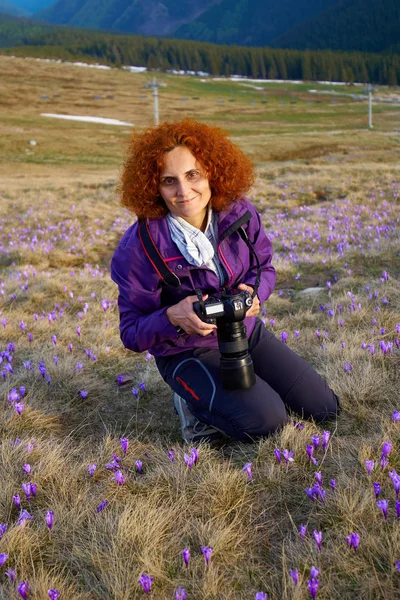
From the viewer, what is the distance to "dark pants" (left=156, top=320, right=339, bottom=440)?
11.6 feet

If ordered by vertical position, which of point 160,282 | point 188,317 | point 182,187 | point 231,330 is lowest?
point 231,330

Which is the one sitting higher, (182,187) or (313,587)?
(182,187)

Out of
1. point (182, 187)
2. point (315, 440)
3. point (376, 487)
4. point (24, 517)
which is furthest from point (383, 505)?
point (182, 187)

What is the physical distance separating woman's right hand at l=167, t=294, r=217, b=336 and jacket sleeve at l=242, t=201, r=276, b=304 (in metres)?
0.73

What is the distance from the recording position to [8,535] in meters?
2.65

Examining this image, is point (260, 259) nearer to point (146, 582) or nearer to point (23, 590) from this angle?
point (146, 582)

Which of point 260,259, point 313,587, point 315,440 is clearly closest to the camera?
point 313,587

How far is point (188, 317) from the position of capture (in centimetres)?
347

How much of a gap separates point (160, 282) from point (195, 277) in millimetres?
275

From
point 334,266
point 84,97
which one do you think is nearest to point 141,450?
point 334,266

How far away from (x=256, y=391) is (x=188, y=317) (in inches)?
29.3

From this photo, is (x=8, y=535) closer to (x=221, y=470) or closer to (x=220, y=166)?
(x=221, y=470)

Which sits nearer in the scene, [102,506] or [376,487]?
[376,487]

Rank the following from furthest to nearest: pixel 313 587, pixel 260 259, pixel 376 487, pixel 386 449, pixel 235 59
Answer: pixel 235 59 < pixel 260 259 < pixel 386 449 < pixel 376 487 < pixel 313 587
